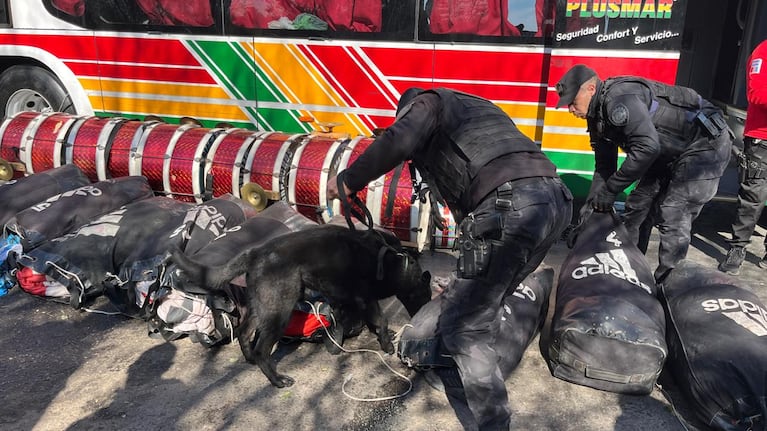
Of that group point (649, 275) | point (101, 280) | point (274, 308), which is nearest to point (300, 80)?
point (101, 280)

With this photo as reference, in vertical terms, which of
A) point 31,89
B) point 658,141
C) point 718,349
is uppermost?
point 658,141

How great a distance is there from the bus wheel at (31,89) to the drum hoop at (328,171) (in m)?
4.15

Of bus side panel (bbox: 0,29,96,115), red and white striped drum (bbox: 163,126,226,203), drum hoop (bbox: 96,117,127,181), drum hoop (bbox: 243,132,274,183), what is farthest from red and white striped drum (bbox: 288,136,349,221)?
bus side panel (bbox: 0,29,96,115)

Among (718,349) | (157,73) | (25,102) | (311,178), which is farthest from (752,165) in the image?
(25,102)

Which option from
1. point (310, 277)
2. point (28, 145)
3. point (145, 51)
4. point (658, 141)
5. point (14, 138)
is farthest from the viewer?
point (145, 51)

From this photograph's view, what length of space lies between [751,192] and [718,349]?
8.64 ft

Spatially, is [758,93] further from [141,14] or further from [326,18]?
[141,14]

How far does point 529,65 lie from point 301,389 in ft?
13.0

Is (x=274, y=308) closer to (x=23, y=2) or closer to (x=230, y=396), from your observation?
(x=230, y=396)

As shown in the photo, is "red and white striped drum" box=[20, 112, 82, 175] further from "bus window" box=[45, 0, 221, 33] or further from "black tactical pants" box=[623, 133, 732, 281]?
"black tactical pants" box=[623, 133, 732, 281]

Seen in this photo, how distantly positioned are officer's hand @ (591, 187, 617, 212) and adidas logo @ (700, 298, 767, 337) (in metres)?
1.01

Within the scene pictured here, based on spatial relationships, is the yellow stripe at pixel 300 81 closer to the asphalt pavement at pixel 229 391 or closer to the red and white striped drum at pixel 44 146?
the red and white striped drum at pixel 44 146

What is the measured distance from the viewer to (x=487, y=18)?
17.9 feet

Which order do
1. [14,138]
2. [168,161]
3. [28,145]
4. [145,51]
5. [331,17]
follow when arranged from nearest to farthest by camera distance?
[168,161] < [28,145] < [14,138] < [331,17] < [145,51]
